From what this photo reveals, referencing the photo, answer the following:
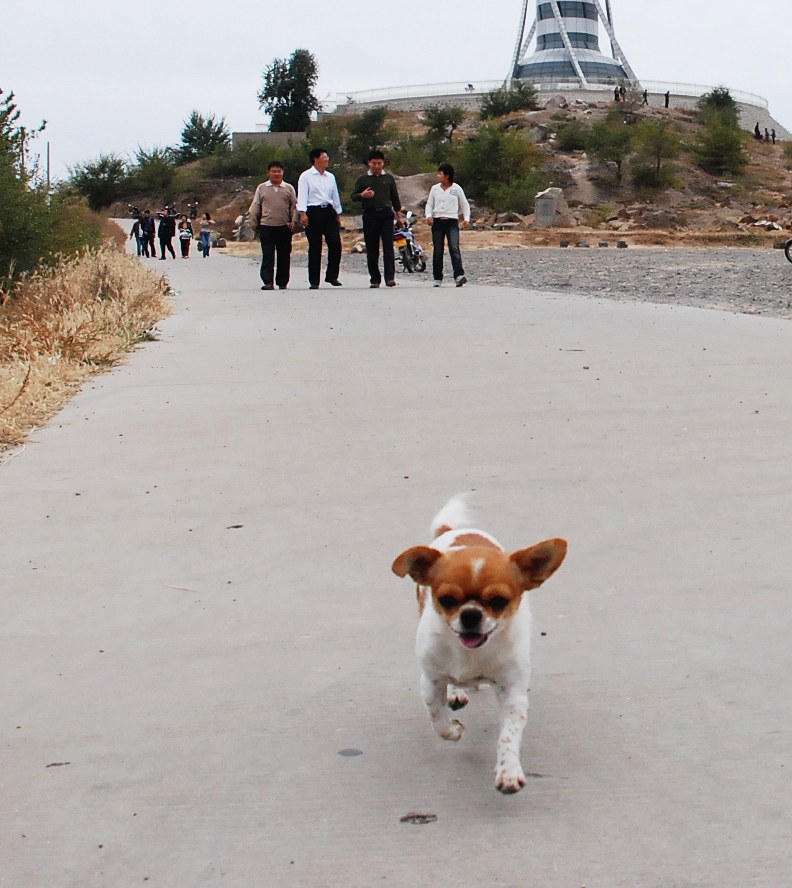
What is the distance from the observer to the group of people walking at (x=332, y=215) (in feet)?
66.0

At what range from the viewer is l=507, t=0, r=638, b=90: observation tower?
13700cm

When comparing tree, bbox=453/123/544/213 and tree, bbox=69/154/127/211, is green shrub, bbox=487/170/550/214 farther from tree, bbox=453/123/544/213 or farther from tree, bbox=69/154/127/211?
tree, bbox=69/154/127/211

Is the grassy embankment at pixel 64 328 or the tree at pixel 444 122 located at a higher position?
the tree at pixel 444 122

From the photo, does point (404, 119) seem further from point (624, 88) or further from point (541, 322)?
point (541, 322)

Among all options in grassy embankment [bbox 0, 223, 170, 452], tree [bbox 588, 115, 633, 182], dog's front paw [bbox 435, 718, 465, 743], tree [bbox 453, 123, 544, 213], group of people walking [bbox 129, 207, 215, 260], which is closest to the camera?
dog's front paw [bbox 435, 718, 465, 743]

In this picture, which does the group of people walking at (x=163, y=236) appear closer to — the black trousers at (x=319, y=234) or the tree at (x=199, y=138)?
the black trousers at (x=319, y=234)

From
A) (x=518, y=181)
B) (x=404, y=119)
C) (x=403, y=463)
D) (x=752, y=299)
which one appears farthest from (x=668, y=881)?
(x=404, y=119)

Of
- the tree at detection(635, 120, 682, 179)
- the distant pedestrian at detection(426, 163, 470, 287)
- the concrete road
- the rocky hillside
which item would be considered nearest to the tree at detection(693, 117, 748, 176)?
the rocky hillside

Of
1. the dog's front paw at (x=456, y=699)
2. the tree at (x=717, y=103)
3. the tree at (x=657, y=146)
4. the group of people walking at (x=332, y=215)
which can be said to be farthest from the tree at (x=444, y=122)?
the dog's front paw at (x=456, y=699)

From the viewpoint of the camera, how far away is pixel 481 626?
10.4 ft

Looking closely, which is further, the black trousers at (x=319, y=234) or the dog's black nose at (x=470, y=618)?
the black trousers at (x=319, y=234)

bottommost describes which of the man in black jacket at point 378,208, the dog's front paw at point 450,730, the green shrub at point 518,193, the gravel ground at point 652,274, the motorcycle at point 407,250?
the dog's front paw at point 450,730

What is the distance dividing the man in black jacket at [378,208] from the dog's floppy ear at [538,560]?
55.7ft

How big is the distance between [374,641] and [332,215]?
1621cm
